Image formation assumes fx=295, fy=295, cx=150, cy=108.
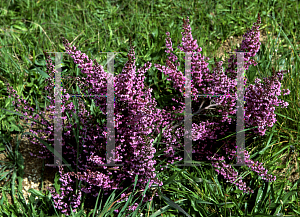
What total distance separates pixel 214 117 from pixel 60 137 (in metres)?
1.54

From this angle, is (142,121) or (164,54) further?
(164,54)

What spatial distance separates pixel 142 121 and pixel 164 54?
1.52m

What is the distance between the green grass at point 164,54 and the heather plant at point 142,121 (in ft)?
0.63

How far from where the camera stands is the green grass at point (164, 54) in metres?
2.79

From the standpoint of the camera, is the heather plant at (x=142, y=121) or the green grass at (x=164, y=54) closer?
the heather plant at (x=142, y=121)

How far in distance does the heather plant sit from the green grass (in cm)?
19

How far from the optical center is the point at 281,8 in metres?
4.44

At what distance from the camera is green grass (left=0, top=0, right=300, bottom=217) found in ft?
9.16

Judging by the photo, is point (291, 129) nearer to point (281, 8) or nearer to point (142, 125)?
point (142, 125)

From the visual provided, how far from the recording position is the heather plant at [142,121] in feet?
7.79

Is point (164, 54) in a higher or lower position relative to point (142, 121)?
higher

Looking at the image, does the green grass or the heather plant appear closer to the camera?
the heather plant

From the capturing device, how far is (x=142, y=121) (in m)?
2.45

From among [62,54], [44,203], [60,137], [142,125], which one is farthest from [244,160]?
[62,54]
